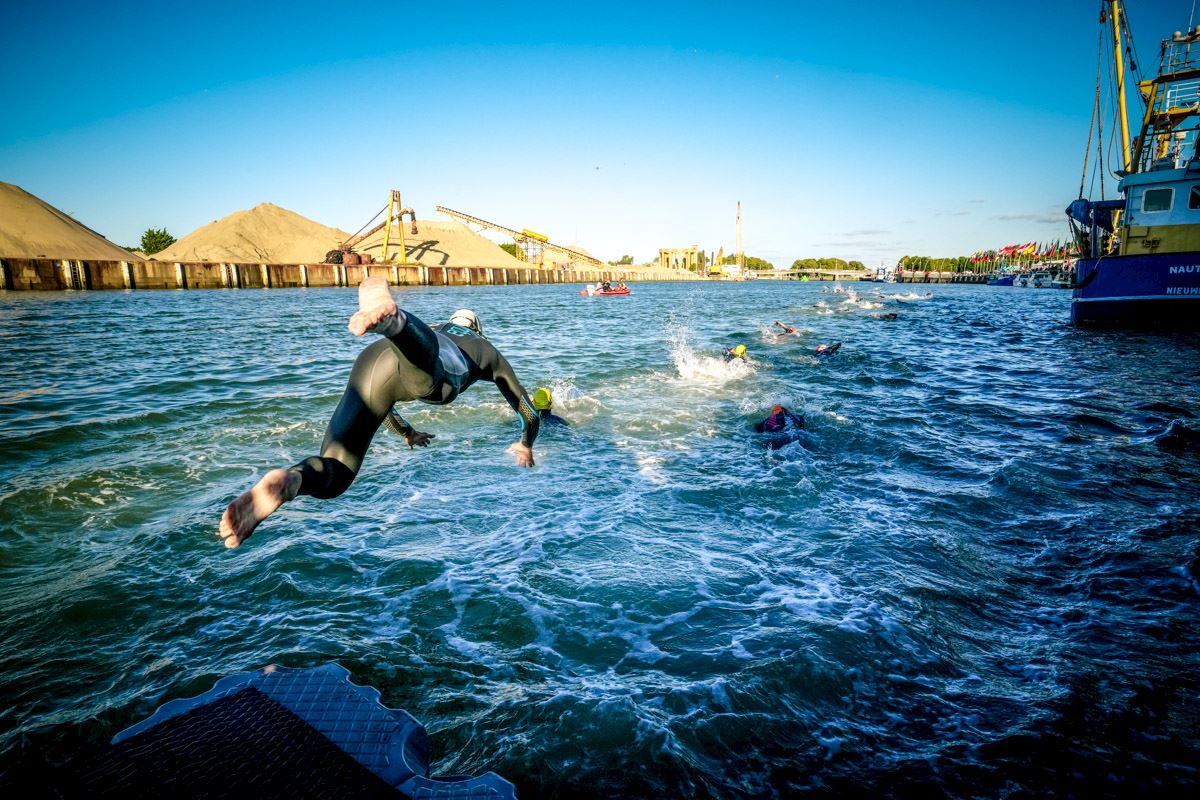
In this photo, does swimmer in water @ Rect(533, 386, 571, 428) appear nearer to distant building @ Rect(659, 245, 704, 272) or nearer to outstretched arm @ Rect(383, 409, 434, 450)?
outstretched arm @ Rect(383, 409, 434, 450)

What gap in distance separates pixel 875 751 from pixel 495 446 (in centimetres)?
774

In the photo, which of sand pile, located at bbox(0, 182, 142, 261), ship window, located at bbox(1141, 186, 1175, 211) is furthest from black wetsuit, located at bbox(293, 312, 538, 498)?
sand pile, located at bbox(0, 182, 142, 261)

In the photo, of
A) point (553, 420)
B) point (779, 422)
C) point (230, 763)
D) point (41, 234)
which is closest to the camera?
point (230, 763)

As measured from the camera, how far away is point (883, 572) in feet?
17.5

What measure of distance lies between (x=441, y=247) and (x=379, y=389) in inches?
4266

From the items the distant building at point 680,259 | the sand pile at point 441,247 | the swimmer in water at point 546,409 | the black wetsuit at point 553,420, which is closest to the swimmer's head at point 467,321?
the swimmer in water at point 546,409

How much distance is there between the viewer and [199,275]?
53.0 metres

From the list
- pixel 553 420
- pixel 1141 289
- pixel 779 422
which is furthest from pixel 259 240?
pixel 1141 289

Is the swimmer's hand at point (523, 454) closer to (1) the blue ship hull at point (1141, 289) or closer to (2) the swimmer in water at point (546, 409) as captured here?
(2) the swimmer in water at point (546, 409)

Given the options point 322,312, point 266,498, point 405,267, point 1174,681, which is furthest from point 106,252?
point 1174,681

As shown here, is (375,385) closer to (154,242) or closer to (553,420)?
(553,420)

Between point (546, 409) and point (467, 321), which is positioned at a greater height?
point (467, 321)

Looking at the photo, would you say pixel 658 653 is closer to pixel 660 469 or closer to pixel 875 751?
pixel 875 751

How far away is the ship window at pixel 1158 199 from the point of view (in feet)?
67.7
